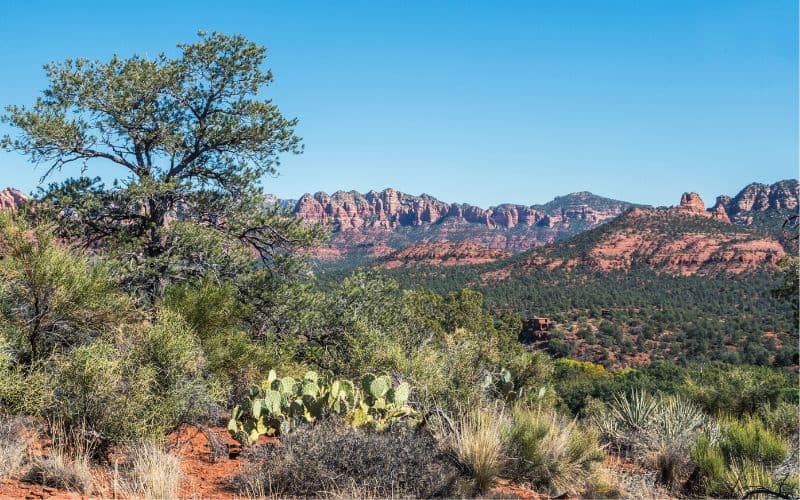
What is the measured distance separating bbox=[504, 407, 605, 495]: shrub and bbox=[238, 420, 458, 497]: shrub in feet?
3.32

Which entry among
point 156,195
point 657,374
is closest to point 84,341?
point 156,195

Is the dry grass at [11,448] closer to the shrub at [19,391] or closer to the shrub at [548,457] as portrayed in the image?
the shrub at [19,391]

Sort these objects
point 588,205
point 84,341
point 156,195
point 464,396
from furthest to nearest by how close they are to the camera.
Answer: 1. point 588,205
2. point 156,195
3. point 464,396
4. point 84,341

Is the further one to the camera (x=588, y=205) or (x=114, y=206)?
(x=588, y=205)

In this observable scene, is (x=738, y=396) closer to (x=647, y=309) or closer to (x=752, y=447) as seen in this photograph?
(x=752, y=447)

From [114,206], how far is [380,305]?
490 centimetres

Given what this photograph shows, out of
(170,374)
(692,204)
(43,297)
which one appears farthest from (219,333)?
(692,204)

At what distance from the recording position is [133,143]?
32.7ft

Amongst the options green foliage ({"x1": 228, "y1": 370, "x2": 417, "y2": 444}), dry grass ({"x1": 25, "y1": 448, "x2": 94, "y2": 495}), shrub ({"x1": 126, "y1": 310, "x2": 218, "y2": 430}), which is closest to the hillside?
green foliage ({"x1": 228, "y1": 370, "x2": 417, "y2": 444})

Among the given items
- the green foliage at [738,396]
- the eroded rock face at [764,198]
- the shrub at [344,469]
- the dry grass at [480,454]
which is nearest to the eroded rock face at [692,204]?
the eroded rock face at [764,198]

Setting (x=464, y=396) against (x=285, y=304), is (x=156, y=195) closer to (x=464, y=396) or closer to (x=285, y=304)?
(x=285, y=304)

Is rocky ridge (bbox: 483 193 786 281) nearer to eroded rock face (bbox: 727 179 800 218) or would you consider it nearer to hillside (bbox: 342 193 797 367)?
hillside (bbox: 342 193 797 367)

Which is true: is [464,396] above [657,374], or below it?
above

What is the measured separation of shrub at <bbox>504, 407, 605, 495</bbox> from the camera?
19.3 ft
